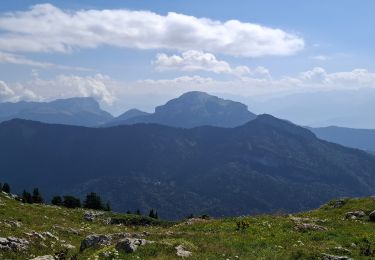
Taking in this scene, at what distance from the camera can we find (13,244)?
1134 inches

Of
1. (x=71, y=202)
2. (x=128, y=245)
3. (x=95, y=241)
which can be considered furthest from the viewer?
(x=71, y=202)

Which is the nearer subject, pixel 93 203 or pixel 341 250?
pixel 341 250

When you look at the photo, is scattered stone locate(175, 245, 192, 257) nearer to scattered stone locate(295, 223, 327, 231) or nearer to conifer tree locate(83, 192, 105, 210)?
scattered stone locate(295, 223, 327, 231)

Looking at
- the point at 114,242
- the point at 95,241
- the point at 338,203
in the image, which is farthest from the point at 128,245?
the point at 338,203

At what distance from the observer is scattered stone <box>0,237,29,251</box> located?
28281 mm

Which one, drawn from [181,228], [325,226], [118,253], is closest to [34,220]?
[181,228]

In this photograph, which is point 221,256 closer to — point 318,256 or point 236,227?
point 318,256

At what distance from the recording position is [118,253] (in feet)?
80.8

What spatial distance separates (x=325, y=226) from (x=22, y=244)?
24443 mm

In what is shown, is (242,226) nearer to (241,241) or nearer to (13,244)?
(241,241)

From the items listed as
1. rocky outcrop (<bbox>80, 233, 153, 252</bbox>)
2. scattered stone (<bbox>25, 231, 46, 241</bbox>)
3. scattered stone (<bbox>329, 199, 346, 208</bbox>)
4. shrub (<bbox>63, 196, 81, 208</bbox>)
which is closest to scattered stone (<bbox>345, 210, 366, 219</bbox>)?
scattered stone (<bbox>329, 199, 346, 208</bbox>)

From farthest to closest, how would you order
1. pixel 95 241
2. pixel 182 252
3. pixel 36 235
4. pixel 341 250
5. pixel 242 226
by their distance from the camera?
pixel 242 226
pixel 36 235
pixel 95 241
pixel 341 250
pixel 182 252

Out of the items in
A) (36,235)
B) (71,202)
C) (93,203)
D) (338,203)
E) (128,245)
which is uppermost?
(128,245)

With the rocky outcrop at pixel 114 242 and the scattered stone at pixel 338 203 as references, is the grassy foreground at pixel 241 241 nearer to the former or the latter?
the rocky outcrop at pixel 114 242
